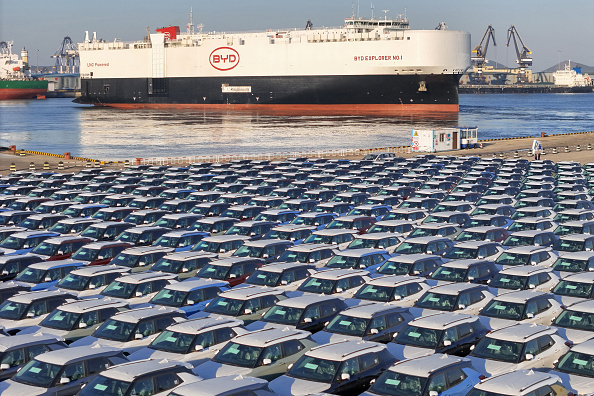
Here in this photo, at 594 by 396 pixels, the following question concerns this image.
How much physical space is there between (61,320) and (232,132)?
312ft

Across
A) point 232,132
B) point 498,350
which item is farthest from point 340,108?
point 498,350

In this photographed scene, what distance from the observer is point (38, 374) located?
488 inches

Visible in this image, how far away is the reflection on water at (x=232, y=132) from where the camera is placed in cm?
8506

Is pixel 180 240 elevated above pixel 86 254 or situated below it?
above

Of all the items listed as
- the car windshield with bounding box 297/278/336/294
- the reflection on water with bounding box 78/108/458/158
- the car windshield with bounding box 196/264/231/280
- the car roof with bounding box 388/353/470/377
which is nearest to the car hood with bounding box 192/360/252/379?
the car roof with bounding box 388/353/470/377

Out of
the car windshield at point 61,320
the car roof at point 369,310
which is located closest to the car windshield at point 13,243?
the car windshield at point 61,320

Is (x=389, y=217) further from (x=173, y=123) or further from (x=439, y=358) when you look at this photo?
(x=173, y=123)

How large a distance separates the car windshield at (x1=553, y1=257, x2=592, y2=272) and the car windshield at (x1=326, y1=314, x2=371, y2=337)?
693 centimetres

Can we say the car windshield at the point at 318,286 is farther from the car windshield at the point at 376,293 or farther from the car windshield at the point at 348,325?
the car windshield at the point at 348,325

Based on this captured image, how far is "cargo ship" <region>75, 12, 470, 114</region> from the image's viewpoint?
5433 inches

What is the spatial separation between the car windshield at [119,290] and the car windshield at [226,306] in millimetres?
2165

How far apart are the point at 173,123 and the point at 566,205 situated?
10336 cm

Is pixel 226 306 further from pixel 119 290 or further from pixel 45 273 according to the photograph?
pixel 45 273

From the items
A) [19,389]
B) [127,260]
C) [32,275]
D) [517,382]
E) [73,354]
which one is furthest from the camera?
[127,260]
